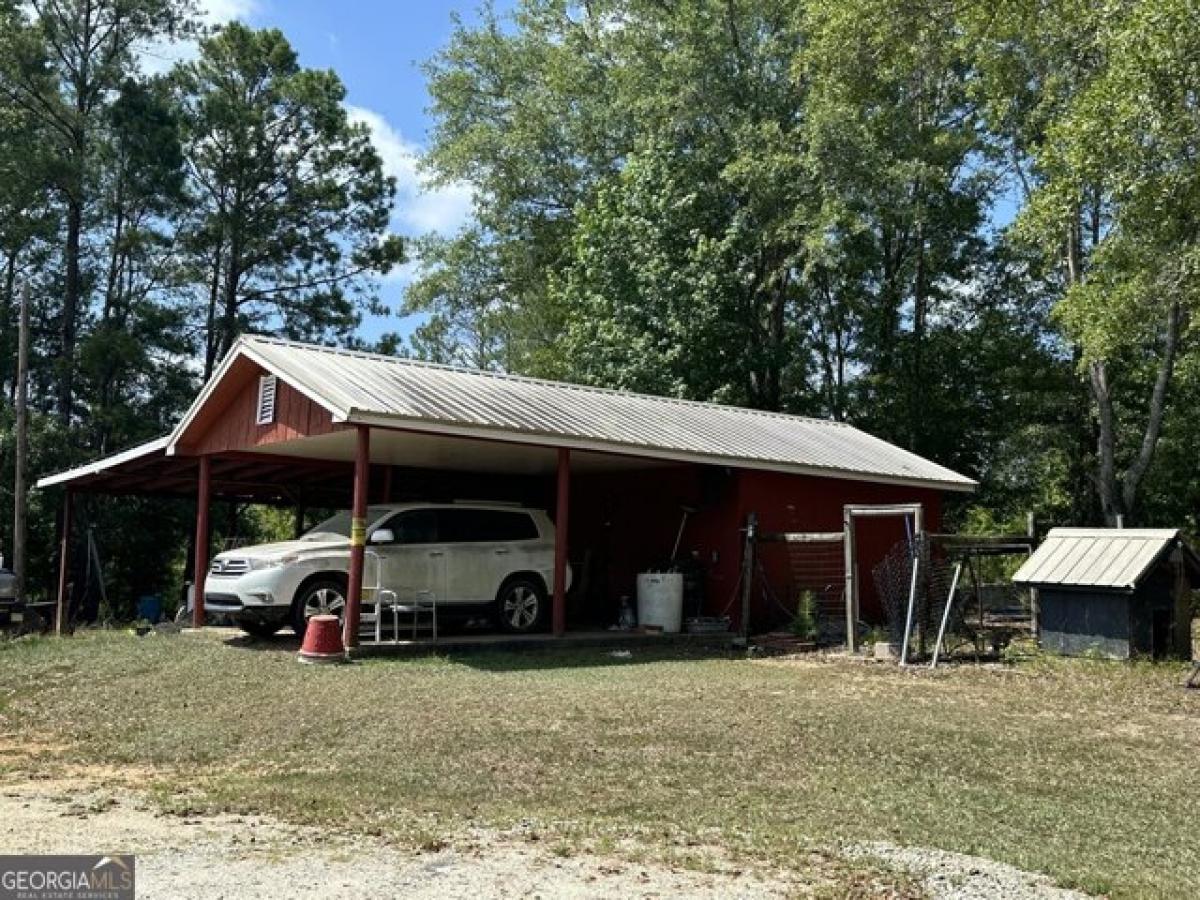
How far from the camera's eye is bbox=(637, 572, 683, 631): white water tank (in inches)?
645

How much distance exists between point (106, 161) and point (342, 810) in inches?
1238

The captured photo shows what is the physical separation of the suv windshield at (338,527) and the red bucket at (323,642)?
2.42 meters

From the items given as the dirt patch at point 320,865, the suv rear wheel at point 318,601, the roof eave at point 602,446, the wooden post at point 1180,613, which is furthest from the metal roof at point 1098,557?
the dirt patch at point 320,865

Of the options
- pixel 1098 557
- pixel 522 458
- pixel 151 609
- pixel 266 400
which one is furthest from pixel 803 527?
pixel 151 609

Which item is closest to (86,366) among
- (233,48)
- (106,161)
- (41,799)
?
(106,161)

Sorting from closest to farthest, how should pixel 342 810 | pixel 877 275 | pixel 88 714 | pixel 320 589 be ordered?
1. pixel 342 810
2. pixel 88 714
3. pixel 320 589
4. pixel 877 275

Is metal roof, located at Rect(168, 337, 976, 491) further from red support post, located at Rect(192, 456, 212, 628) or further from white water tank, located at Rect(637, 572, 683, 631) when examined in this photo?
white water tank, located at Rect(637, 572, 683, 631)

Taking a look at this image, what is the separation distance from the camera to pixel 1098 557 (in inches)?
528

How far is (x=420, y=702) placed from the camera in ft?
32.0

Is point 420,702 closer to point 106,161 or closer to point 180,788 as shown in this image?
point 180,788

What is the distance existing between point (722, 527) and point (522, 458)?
10.9 ft

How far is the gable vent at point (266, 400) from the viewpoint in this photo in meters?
15.8

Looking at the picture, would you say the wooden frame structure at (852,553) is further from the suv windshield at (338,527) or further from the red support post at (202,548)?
the red support post at (202,548)

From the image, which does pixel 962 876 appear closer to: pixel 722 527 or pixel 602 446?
pixel 602 446
